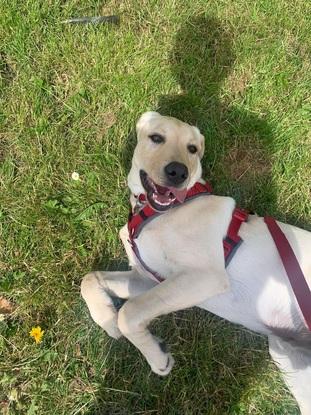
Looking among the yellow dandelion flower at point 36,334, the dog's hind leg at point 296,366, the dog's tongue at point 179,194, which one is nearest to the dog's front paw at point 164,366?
the dog's hind leg at point 296,366

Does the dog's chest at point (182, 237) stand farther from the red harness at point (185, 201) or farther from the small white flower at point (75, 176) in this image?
the small white flower at point (75, 176)

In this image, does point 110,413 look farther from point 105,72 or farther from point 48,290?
point 105,72

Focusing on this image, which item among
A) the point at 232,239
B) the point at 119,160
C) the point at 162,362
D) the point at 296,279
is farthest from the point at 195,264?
the point at 119,160

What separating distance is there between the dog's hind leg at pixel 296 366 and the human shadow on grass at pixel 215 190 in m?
0.41

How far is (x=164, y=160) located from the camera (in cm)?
359

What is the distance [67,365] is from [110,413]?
507 mm

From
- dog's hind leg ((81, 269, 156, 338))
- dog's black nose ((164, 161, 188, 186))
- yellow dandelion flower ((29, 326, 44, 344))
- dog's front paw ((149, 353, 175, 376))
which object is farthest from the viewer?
yellow dandelion flower ((29, 326, 44, 344))

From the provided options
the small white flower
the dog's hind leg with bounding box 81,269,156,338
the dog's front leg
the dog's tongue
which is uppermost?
the dog's tongue

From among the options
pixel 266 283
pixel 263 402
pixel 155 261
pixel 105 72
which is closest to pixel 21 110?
pixel 105 72

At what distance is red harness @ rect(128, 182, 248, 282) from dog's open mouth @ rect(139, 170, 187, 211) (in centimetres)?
5

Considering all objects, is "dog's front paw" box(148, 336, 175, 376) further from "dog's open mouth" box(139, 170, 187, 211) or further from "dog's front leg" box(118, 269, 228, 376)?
"dog's open mouth" box(139, 170, 187, 211)

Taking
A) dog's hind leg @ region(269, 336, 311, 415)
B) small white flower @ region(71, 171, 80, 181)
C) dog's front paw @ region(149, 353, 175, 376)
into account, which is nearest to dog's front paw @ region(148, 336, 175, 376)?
dog's front paw @ region(149, 353, 175, 376)

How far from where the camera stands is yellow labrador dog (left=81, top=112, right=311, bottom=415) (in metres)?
3.46

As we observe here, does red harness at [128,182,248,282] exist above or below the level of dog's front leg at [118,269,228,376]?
above
